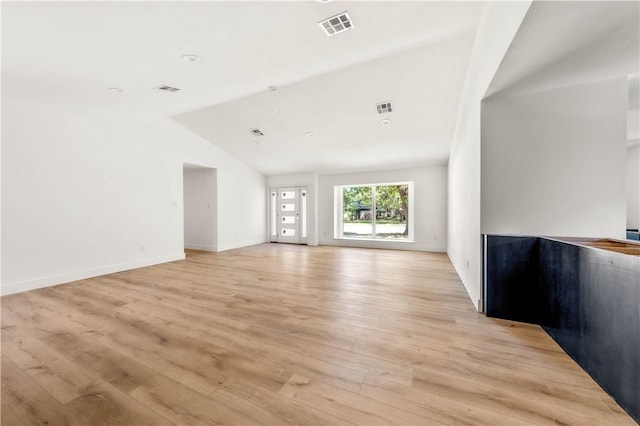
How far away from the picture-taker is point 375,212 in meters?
7.49

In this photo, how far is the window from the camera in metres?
7.24

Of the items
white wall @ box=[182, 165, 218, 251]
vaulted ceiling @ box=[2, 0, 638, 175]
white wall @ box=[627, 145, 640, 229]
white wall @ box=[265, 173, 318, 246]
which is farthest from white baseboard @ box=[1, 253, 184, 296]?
white wall @ box=[627, 145, 640, 229]

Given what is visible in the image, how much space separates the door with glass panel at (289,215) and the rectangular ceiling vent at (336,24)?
19.1 ft

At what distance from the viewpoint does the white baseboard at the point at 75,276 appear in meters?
3.41

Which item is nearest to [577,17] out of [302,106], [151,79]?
[302,106]

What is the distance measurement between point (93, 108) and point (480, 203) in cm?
588

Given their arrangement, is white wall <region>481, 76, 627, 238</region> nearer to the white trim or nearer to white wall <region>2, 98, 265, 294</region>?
the white trim

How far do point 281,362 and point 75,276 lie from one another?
426 cm

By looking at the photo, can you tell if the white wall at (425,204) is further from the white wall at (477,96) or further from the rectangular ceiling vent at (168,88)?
the rectangular ceiling vent at (168,88)

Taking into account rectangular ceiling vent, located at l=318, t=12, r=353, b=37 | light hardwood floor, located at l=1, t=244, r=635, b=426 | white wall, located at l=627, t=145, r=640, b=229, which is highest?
rectangular ceiling vent, located at l=318, t=12, r=353, b=37

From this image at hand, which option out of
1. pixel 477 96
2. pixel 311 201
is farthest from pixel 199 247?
pixel 477 96

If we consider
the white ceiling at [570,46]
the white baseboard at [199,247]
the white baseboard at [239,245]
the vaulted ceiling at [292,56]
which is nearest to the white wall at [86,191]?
the vaulted ceiling at [292,56]

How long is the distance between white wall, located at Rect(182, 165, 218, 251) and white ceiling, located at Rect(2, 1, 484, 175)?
6.28 ft

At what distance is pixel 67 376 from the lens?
5.49ft
